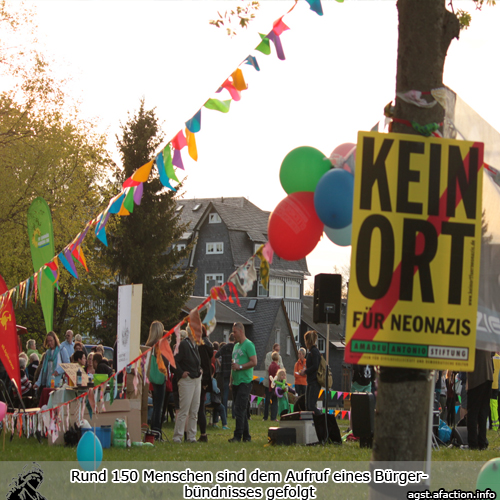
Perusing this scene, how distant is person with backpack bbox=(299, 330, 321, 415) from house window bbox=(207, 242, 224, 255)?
43911 millimetres

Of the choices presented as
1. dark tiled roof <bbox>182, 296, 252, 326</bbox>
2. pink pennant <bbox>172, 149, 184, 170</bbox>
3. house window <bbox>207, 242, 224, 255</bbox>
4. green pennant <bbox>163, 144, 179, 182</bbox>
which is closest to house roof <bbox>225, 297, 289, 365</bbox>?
dark tiled roof <bbox>182, 296, 252, 326</bbox>

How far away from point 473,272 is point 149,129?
3318 cm

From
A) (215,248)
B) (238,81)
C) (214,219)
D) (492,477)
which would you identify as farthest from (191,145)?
(214,219)

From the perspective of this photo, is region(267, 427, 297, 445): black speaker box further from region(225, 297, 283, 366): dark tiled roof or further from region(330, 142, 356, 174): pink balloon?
region(225, 297, 283, 366): dark tiled roof

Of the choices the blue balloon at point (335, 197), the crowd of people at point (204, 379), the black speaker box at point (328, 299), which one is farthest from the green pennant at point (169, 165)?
the black speaker box at point (328, 299)

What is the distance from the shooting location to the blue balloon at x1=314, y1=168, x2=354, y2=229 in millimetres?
4566

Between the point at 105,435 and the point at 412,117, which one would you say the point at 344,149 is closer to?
the point at 412,117

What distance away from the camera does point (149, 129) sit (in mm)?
35812

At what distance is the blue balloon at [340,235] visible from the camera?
490 cm

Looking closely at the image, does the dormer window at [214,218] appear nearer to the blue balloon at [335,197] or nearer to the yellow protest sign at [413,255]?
the blue balloon at [335,197]

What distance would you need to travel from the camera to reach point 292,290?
190 feet

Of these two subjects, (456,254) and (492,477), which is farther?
(492,477)

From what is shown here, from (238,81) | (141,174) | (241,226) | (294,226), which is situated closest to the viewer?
(294,226)

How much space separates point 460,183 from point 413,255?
51 cm
